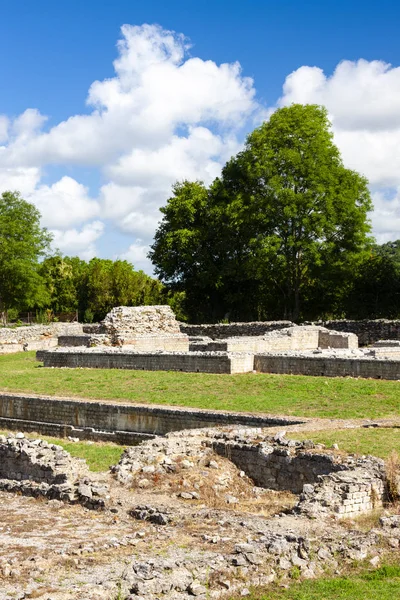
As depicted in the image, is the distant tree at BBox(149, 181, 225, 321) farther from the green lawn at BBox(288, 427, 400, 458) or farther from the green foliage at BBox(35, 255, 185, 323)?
the green lawn at BBox(288, 427, 400, 458)

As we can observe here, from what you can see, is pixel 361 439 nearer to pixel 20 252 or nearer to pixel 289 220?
pixel 289 220

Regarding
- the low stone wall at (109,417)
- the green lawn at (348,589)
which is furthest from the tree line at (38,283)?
the green lawn at (348,589)

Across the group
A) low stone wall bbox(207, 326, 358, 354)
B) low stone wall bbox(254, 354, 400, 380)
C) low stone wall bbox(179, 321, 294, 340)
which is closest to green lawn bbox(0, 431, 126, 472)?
low stone wall bbox(254, 354, 400, 380)

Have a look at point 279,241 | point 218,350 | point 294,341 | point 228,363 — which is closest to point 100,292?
point 279,241

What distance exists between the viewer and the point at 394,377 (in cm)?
2208

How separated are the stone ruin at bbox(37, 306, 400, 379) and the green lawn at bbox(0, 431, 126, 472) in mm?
7191

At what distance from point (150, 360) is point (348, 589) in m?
20.1

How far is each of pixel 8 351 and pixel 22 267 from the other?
1565 cm

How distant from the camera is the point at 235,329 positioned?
40.8 m

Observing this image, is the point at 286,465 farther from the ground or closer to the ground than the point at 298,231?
closer to the ground

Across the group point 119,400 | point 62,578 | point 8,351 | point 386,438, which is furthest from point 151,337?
point 62,578

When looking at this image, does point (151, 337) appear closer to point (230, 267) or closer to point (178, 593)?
point (230, 267)

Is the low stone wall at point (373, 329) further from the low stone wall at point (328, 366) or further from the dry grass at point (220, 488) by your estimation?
the dry grass at point (220, 488)

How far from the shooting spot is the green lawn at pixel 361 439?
13023 millimetres
